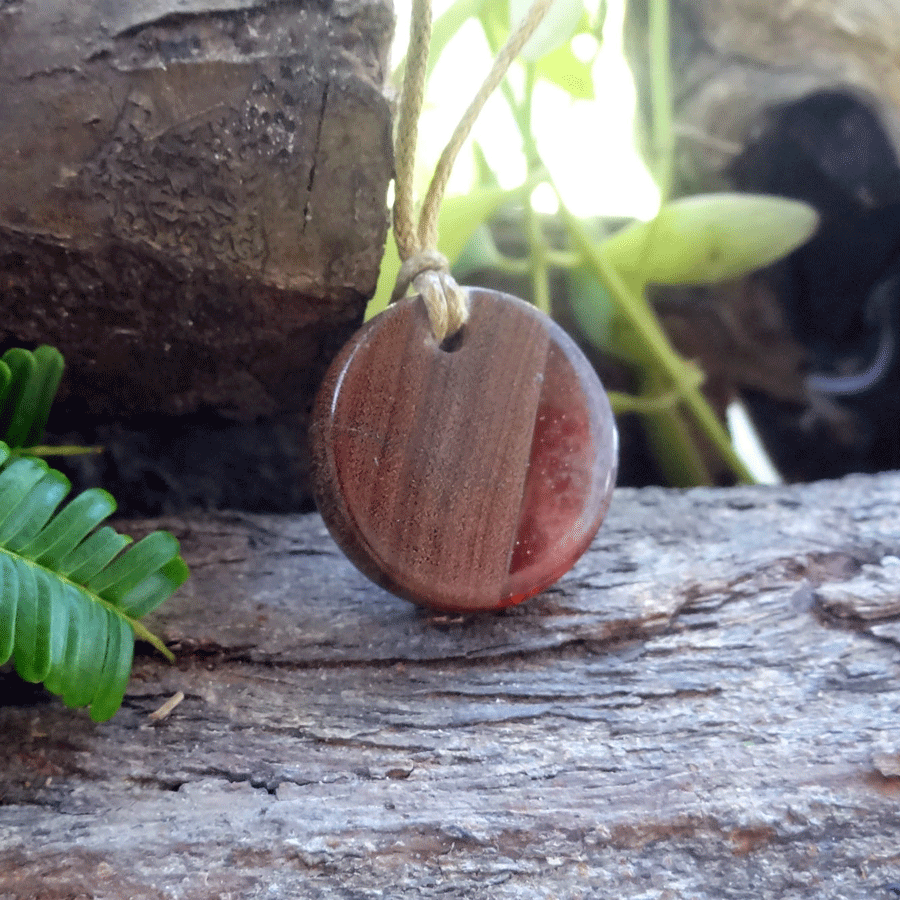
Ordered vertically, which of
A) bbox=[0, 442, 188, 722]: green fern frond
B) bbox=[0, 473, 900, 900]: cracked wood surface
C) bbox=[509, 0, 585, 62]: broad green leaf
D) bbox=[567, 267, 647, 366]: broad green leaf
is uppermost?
bbox=[509, 0, 585, 62]: broad green leaf

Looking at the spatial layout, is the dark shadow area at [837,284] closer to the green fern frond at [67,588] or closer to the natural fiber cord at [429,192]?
the natural fiber cord at [429,192]

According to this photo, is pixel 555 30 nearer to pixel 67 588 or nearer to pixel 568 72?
pixel 568 72

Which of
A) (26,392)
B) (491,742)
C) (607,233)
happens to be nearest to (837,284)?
(607,233)

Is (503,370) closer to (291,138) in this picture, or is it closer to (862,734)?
(291,138)

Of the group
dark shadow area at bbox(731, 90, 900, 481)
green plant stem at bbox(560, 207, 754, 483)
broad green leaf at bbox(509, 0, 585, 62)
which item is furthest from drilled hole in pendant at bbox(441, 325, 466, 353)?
dark shadow area at bbox(731, 90, 900, 481)

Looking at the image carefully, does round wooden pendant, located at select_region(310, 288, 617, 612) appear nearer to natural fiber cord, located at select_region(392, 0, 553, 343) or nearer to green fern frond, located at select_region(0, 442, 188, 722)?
natural fiber cord, located at select_region(392, 0, 553, 343)

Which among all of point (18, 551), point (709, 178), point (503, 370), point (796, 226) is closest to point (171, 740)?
point (18, 551)
